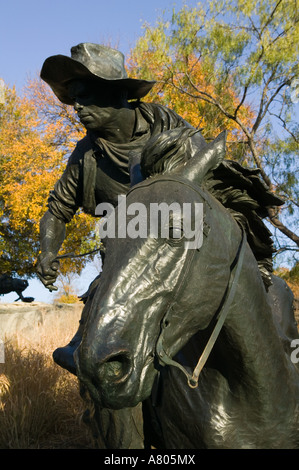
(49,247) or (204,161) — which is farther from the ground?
(204,161)

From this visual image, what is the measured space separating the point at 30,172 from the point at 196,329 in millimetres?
16947

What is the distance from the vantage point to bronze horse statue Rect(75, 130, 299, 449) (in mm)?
1549

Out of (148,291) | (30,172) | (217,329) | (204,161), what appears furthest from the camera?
(30,172)

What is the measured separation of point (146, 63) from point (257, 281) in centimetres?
1539

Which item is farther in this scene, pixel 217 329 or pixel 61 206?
pixel 61 206

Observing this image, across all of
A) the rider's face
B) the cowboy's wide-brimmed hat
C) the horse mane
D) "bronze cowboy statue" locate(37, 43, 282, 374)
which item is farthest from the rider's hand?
the horse mane

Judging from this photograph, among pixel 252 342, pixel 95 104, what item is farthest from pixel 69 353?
pixel 95 104

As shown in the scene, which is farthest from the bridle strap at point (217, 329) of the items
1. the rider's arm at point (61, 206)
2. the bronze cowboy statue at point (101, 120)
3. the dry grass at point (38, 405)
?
the dry grass at point (38, 405)

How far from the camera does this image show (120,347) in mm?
1505

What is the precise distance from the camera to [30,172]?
59.3 ft

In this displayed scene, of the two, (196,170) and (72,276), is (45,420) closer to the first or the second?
(196,170)

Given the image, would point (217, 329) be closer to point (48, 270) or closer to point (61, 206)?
point (48, 270)
